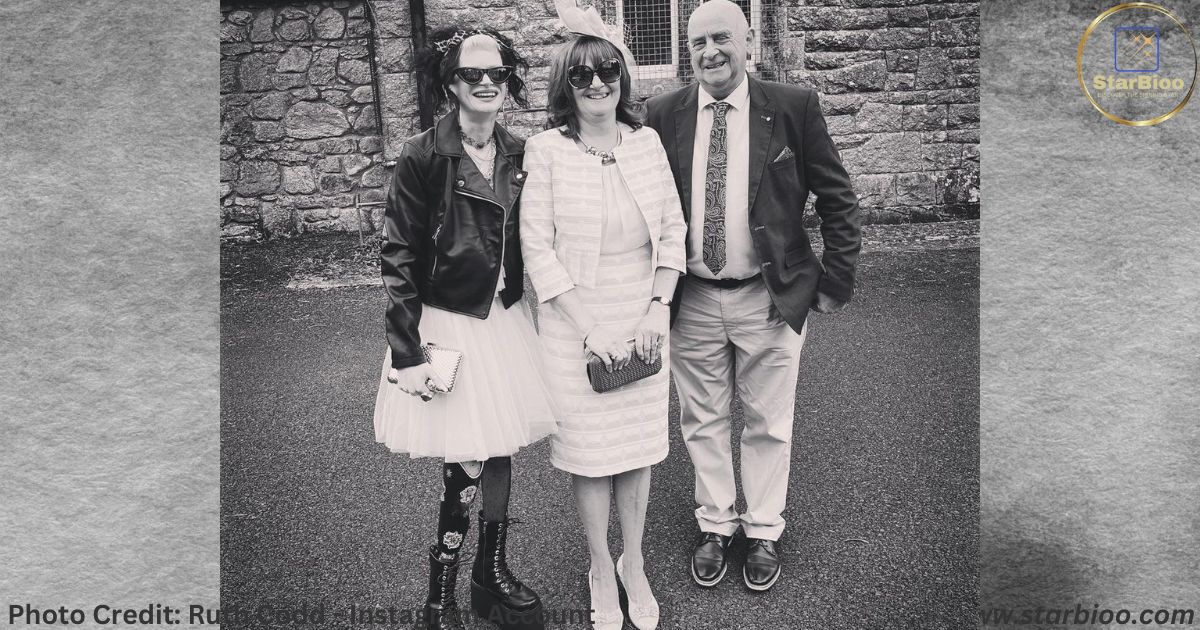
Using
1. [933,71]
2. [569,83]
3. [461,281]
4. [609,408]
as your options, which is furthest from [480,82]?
[933,71]

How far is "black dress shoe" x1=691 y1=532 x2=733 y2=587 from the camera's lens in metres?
3.17

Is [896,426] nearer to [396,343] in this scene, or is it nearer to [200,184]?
[396,343]

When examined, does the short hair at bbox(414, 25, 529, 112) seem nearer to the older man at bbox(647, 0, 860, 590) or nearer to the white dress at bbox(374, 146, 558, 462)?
the white dress at bbox(374, 146, 558, 462)

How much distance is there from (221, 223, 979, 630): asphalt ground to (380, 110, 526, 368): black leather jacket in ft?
3.46

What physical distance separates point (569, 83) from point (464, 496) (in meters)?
1.23

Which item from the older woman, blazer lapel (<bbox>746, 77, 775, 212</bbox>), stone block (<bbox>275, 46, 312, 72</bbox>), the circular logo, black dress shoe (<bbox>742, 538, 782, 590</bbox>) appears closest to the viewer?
the circular logo

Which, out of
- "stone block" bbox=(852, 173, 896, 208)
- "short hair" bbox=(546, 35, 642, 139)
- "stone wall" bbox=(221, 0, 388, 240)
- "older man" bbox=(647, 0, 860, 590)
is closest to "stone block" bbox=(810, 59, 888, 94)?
"stone block" bbox=(852, 173, 896, 208)

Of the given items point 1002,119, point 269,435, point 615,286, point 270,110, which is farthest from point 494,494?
point 270,110

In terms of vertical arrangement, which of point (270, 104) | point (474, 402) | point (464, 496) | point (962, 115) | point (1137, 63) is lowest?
point (464, 496)

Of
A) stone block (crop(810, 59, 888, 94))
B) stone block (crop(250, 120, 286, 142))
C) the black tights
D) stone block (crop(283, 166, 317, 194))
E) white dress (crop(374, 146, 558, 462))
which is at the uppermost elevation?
stone block (crop(810, 59, 888, 94))

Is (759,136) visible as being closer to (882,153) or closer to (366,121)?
(882,153)

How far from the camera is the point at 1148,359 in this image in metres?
1.98

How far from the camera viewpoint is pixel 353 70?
8773 millimetres

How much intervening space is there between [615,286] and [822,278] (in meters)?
0.77
